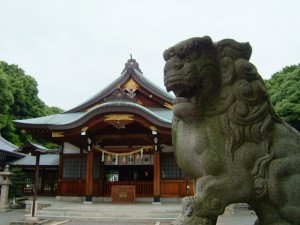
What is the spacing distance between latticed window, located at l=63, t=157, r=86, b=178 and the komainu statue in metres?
14.2

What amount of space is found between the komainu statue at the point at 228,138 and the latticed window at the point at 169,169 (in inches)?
492

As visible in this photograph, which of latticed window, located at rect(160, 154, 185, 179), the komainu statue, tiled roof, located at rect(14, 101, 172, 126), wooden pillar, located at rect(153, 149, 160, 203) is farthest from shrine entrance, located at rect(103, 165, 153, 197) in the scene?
the komainu statue

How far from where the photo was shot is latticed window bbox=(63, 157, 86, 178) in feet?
53.6

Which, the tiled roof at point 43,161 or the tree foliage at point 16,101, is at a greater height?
the tree foliage at point 16,101

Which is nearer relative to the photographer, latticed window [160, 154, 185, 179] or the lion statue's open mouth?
the lion statue's open mouth

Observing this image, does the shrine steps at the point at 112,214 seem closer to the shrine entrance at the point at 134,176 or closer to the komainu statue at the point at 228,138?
the shrine entrance at the point at 134,176

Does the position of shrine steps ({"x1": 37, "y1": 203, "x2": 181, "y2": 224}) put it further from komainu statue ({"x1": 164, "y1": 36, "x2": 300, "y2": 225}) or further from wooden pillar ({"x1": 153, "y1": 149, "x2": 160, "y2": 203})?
komainu statue ({"x1": 164, "y1": 36, "x2": 300, "y2": 225})

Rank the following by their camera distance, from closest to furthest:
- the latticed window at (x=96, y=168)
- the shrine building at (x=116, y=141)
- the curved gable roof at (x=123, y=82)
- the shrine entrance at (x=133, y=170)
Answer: the shrine building at (x=116, y=141), the shrine entrance at (x=133, y=170), the latticed window at (x=96, y=168), the curved gable roof at (x=123, y=82)

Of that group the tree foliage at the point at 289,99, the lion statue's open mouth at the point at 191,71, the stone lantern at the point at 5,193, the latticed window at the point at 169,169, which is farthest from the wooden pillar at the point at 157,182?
the lion statue's open mouth at the point at 191,71

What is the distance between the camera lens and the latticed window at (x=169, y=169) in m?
15.3

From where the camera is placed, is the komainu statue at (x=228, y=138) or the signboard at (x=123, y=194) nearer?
the komainu statue at (x=228, y=138)

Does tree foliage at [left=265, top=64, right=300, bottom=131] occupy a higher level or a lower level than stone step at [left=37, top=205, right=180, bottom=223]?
higher

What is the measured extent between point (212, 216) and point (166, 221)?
29.1 ft

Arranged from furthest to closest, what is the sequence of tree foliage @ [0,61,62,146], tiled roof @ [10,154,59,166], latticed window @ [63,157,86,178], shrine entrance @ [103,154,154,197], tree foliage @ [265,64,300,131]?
tree foliage @ [0,61,62,146] < tree foliage @ [265,64,300,131] < tiled roof @ [10,154,59,166] < latticed window @ [63,157,86,178] < shrine entrance @ [103,154,154,197]
